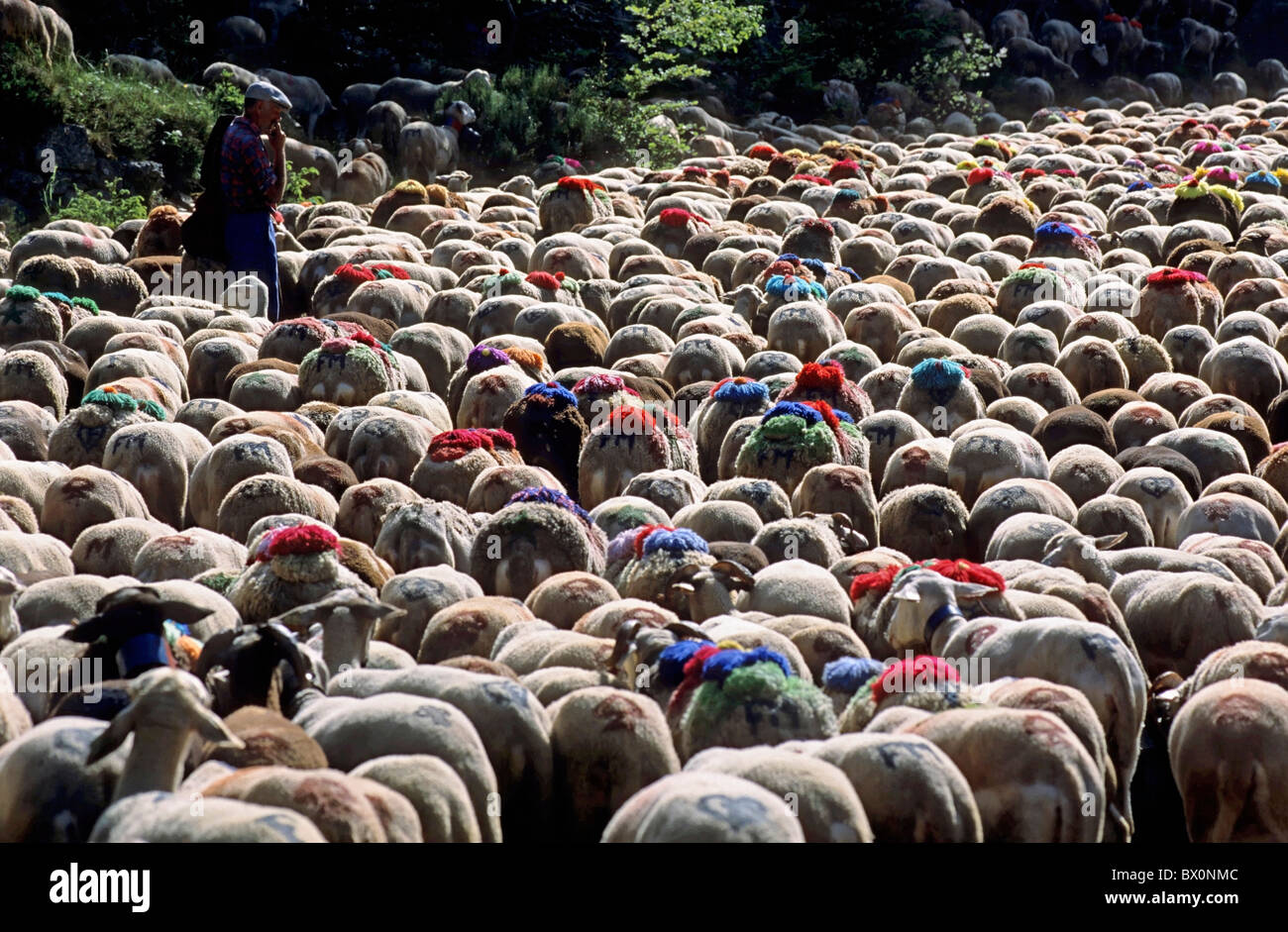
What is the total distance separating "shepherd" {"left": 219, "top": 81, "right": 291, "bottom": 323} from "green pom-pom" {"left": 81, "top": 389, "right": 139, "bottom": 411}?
3391mm

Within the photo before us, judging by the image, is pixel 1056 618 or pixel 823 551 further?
pixel 823 551

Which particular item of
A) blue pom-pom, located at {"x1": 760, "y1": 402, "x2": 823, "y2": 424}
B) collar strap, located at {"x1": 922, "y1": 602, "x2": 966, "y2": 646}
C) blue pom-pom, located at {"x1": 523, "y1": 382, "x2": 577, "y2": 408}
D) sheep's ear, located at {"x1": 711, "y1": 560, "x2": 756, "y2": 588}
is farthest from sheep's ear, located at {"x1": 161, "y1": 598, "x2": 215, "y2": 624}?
blue pom-pom, located at {"x1": 760, "y1": 402, "x2": 823, "y2": 424}

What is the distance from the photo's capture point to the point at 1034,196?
21.0 m

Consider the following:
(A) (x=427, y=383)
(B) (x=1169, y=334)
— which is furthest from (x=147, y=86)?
(B) (x=1169, y=334)

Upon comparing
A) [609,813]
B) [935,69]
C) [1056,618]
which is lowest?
[609,813]

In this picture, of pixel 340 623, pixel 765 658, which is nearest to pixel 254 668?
pixel 340 623

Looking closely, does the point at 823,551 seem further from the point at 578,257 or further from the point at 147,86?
the point at 147,86

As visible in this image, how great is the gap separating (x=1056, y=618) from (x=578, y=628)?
7.37 ft

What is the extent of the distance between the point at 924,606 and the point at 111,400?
584 cm

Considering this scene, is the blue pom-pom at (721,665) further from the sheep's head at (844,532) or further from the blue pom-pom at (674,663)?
the sheep's head at (844,532)

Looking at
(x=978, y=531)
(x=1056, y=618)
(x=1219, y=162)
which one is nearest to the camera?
(x=1056, y=618)

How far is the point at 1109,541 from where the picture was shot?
30.6 feet

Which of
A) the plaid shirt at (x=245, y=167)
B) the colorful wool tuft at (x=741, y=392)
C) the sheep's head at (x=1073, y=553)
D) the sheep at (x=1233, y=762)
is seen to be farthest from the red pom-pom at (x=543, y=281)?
the sheep at (x=1233, y=762)

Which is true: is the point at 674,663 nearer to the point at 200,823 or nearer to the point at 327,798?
the point at 327,798
